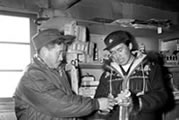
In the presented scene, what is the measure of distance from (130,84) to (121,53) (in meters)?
0.28

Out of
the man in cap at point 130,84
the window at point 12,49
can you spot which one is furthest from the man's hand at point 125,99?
the window at point 12,49

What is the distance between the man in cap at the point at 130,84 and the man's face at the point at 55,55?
20.9 inches

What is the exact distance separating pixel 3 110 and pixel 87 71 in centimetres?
112

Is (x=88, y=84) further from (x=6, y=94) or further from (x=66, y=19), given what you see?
(x=6, y=94)

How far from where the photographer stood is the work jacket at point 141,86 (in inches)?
68.7

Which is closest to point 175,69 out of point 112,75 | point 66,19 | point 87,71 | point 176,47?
point 176,47

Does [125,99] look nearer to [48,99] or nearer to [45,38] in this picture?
[48,99]

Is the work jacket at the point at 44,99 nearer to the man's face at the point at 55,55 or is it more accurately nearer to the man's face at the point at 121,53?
the man's face at the point at 55,55

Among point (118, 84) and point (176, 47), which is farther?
point (176, 47)

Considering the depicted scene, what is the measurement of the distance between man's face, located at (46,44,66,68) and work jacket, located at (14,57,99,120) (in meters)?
0.05

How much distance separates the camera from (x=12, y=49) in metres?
2.76

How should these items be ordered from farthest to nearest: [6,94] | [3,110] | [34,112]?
1. [6,94]
2. [3,110]
3. [34,112]

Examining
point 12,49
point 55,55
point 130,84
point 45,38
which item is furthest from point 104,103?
point 12,49

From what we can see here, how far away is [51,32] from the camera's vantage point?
1581 millimetres
